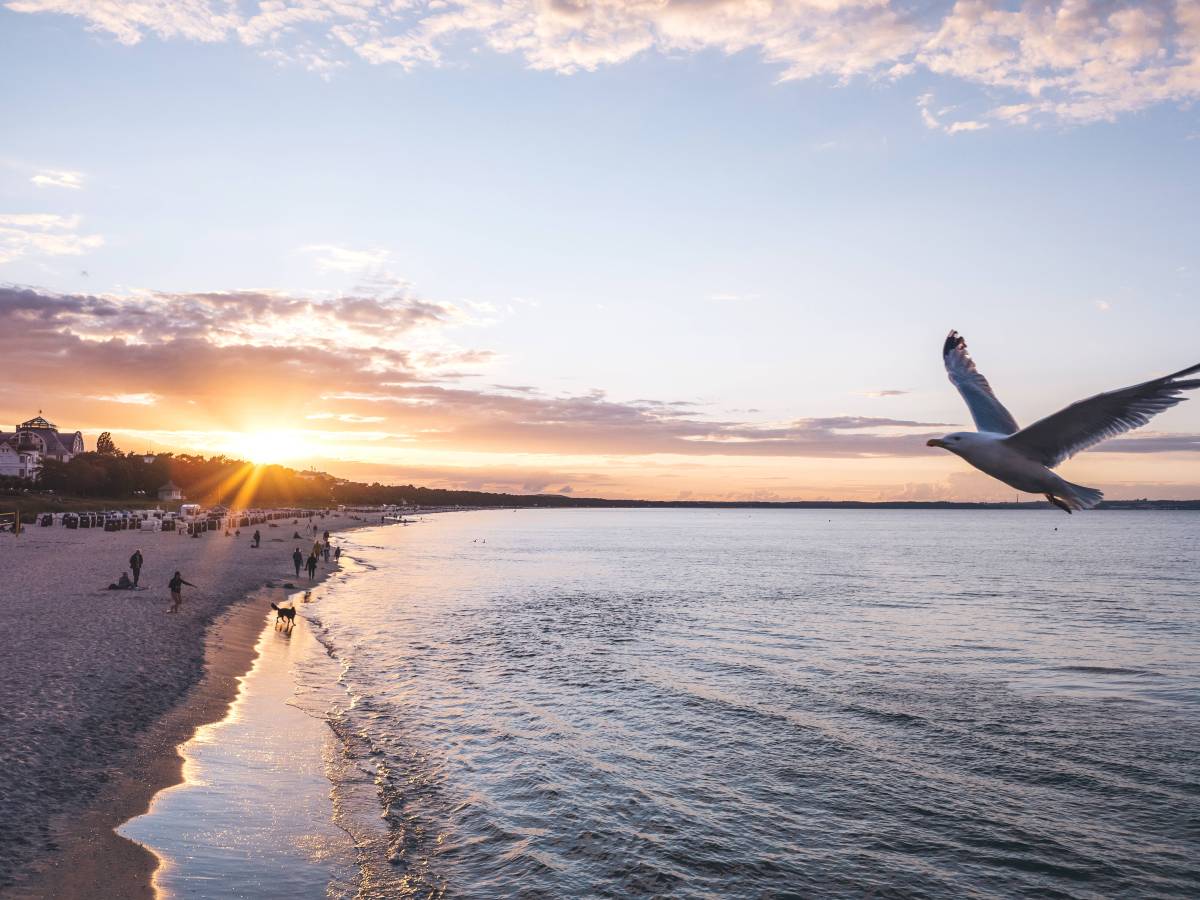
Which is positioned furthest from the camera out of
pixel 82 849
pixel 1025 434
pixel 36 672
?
pixel 36 672

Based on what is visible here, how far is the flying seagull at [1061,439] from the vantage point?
26.8 ft

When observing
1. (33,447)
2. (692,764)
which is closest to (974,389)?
(692,764)

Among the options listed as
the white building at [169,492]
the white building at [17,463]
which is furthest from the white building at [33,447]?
the white building at [169,492]

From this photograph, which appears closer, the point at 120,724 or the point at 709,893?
the point at 709,893

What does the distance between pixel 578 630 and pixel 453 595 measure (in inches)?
712

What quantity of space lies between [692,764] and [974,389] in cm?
1233

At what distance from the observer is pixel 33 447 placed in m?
161

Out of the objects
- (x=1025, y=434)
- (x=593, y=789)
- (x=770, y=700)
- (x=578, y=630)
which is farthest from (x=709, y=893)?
(x=578, y=630)

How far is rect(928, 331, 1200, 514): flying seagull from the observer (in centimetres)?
816

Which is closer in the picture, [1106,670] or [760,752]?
[760,752]

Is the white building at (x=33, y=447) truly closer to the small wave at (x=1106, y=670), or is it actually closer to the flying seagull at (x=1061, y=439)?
the small wave at (x=1106, y=670)

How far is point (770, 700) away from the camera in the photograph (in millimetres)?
26375

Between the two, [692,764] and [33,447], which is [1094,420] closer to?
[692,764]

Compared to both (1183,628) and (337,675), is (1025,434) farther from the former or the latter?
(1183,628)
